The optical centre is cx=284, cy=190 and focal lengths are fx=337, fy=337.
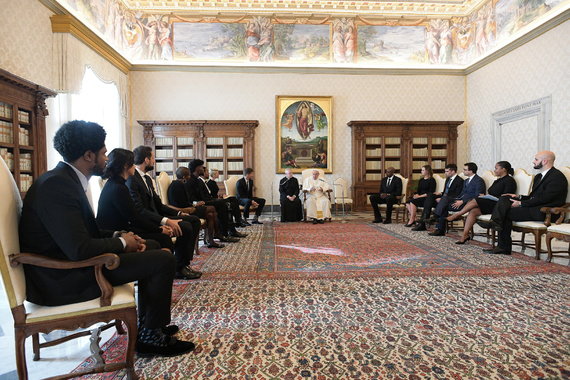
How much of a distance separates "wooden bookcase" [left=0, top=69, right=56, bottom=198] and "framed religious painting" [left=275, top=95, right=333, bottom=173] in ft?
22.2

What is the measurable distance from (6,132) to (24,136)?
438 mm

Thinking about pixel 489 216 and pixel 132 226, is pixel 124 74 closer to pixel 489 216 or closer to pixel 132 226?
pixel 132 226

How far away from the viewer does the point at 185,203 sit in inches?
202

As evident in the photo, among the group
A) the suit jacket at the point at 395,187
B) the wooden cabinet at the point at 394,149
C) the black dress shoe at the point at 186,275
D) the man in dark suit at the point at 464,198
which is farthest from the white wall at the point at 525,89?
the black dress shoe at the point at 186,275

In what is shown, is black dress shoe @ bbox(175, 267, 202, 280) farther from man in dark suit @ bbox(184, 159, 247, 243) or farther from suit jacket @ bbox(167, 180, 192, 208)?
man in dark suit @ bbox(184, 159, 247, 243)

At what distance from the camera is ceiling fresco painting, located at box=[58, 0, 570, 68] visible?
10.9 metres

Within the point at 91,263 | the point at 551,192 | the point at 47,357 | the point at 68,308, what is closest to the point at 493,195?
the point at 551,192

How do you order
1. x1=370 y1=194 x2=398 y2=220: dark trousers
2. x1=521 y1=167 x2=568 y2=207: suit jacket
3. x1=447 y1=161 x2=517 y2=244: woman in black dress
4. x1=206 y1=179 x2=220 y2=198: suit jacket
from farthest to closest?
1. x1=370 y1=194 x2=398 y2=220: dark trousers
2. x1=206 y1=179 x2=220 y2=198: suit jacket
3. x1=447 y1=161 x2=517 y2=244: woman in black dress
4. x1=521 y1=167 x2=568 y2=207: suit jacket

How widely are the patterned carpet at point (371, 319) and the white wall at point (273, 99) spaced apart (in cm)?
710

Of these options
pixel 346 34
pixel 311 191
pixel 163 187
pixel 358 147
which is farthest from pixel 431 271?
pixel 346 34

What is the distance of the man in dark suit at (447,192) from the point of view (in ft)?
23.7

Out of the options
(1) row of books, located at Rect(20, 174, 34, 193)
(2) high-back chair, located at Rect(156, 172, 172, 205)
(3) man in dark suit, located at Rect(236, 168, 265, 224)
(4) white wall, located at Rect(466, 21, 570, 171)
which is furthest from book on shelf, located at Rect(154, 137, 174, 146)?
(4) white wall, located at Rect(466, 21, 570, 171)

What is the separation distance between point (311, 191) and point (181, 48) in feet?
21.3

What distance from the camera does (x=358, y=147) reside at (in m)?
11.2
